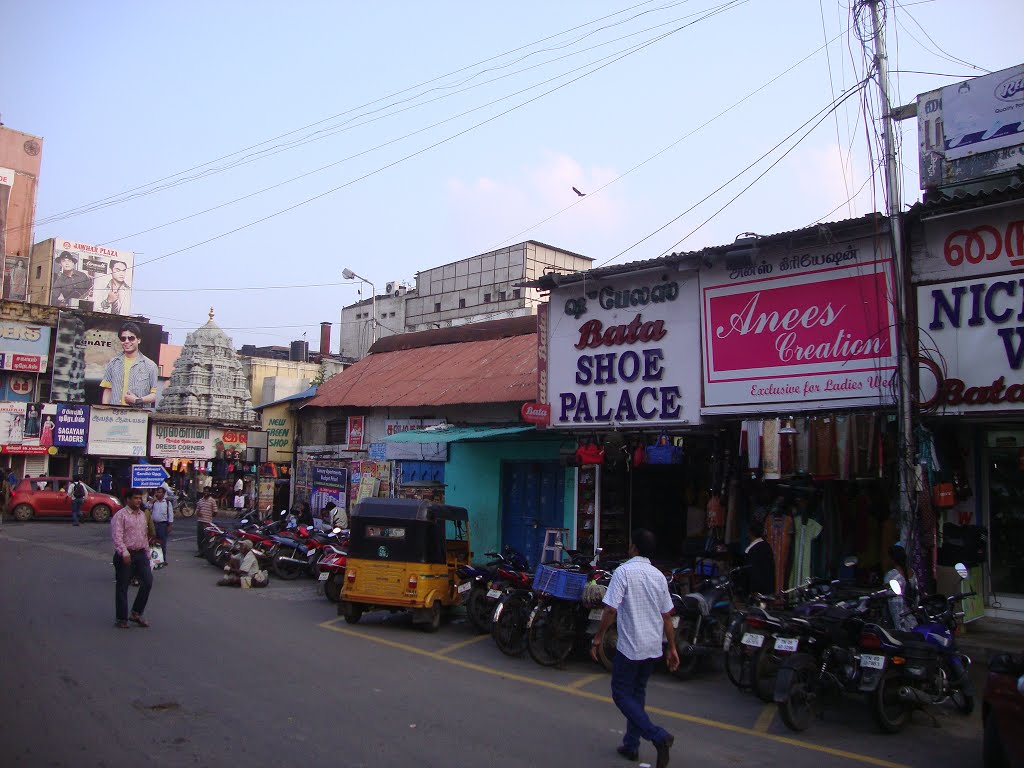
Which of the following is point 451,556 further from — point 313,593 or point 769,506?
point 769,506

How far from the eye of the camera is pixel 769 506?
11.4 m

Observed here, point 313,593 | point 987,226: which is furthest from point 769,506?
point 313,593

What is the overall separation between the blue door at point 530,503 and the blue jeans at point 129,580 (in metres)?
7.29

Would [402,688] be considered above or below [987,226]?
below

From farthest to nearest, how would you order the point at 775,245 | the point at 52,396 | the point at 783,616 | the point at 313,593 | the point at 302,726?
the point at 52,396 → the point at 313,593 → the point at 775,245 → the point at 783,616 → the point at 302,726

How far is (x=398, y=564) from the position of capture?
11492mm

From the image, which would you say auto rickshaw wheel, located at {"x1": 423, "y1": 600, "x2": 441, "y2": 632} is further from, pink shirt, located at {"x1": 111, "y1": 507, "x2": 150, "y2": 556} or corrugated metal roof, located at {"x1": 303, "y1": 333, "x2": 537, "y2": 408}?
corrugated metal roof, located at {"x1": 303, "y1": 333, "x2": 537, "y2": 408}

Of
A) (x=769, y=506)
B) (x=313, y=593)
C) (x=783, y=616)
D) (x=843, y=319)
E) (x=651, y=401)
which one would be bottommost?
(x=313, y=593)

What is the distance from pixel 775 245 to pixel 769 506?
3681mm

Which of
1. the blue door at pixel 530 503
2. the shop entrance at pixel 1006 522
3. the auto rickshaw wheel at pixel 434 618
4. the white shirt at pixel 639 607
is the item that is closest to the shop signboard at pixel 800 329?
the shop entrance at pixel 1006 522

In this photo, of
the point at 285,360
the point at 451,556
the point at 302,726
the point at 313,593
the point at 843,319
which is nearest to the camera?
the point at 302,726

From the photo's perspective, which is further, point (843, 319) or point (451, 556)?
point (451, 556)

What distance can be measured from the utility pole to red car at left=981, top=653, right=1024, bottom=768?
3.85 meters

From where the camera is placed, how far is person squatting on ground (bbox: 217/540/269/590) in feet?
49.5
